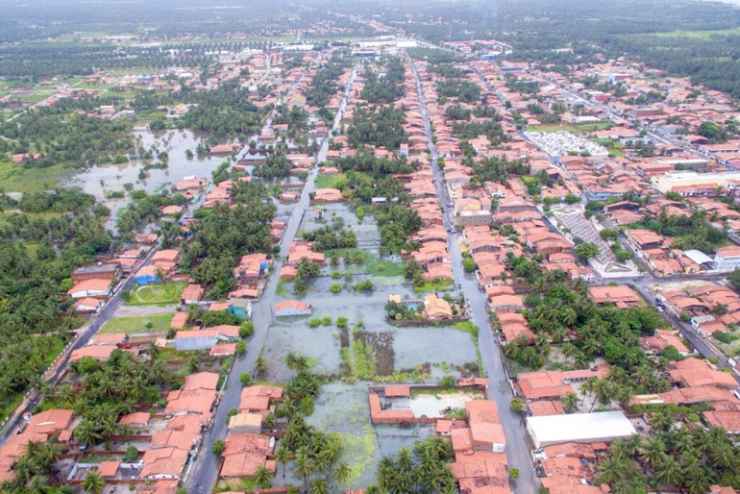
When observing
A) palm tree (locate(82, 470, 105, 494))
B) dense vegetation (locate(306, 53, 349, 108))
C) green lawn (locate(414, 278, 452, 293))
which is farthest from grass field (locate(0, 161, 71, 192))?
green lawn (locate(414, 278, 452, 293))

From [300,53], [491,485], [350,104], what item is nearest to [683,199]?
[491,485]

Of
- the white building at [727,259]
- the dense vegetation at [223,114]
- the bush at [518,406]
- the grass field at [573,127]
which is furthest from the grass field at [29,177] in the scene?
the white building at [727,259]

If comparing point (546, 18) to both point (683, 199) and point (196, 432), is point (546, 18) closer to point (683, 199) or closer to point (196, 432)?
point (683, 199)

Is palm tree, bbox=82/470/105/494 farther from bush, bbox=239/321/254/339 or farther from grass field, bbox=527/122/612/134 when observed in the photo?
grass field, bbox=527/122/612/134

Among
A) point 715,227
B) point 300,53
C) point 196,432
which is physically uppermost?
point 300,53

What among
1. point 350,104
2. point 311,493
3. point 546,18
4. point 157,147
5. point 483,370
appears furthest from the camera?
point 546,18

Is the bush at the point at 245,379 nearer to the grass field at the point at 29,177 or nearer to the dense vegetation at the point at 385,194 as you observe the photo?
the dense vegetation at the point at 385,194
